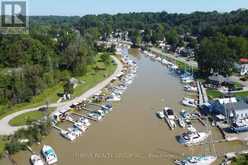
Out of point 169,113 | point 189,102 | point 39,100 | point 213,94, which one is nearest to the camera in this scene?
point 169,113

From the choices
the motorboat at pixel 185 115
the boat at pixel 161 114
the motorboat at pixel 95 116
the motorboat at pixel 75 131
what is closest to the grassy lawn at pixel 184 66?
the motorboat at pixel 185 115

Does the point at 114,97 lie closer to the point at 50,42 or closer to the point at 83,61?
the point at 83,61

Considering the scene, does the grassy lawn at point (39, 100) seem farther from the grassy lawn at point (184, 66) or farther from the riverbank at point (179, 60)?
the riverbank at point (179, 60)

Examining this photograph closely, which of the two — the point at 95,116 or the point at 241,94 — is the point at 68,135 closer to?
the point at 95,116

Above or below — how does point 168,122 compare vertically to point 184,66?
below

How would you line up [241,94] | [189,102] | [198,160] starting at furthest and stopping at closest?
[241,94]
[189,102]
[198,160]

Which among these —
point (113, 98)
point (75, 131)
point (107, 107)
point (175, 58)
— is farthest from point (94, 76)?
point (175, 58)

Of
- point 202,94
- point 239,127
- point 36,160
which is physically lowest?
point 36,160
